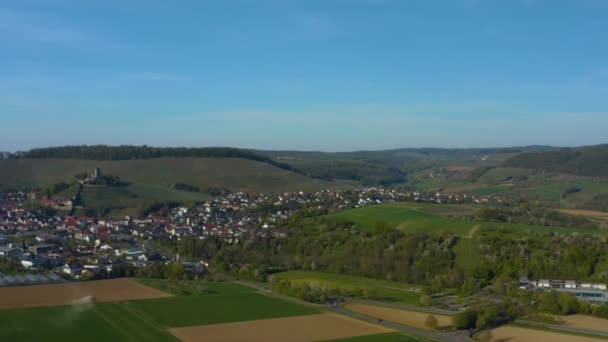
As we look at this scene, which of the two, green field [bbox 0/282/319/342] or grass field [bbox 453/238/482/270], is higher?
grass field [bbox 453/238/482/270]

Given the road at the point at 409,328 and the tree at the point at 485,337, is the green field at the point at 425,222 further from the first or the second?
the tree at the point at 485,337

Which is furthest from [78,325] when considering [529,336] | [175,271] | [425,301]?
[529,336]

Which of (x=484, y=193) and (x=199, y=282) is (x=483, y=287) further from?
(x=484, y=193)

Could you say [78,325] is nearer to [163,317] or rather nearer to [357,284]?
[163,317]

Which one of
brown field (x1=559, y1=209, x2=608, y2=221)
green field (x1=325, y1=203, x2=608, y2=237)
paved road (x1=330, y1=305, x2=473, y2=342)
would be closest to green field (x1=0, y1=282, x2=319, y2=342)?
paved road (x1=330, y1=305, x2=473, y2=342)

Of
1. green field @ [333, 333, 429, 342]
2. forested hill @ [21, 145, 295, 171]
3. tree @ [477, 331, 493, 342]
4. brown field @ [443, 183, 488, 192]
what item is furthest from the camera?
forested hill @ [21, 145, 295, 171]

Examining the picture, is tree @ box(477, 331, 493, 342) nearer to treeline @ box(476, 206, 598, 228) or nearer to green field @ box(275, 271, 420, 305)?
green field @ box(275, 271, 420, 305)
